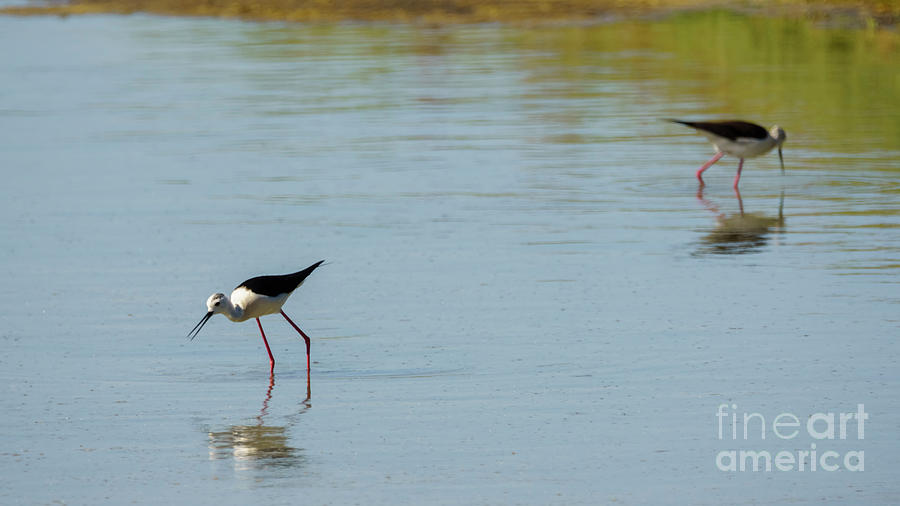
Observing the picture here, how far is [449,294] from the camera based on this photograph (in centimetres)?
1059

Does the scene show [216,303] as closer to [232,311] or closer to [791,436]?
[232,311]

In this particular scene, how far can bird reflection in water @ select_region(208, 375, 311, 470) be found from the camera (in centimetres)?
714

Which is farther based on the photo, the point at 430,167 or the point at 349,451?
the point at 430,167

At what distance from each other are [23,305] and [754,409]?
18.0ft

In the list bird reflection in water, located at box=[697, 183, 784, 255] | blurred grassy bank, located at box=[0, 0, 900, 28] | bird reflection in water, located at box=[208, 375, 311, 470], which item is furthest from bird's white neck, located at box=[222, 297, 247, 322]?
blurred grassy bank, located at box=[0, 0, 900, 28]

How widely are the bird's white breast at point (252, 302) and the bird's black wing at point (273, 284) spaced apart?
28mm

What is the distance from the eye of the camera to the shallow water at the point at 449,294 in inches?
279

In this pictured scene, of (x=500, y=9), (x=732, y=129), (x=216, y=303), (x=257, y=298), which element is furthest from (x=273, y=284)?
(x=500, y=9)

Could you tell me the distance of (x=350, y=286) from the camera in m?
11.0

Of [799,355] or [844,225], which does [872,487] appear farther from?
[844,225]

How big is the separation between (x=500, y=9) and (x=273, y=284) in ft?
101

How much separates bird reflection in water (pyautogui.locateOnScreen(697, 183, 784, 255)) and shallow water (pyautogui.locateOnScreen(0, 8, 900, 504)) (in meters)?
0.05

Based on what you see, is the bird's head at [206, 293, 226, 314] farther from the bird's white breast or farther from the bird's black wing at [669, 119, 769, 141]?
the bird's black wing at [669, 119, 769, 141]

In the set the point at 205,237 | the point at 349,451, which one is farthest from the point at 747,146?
the point at 349,451
